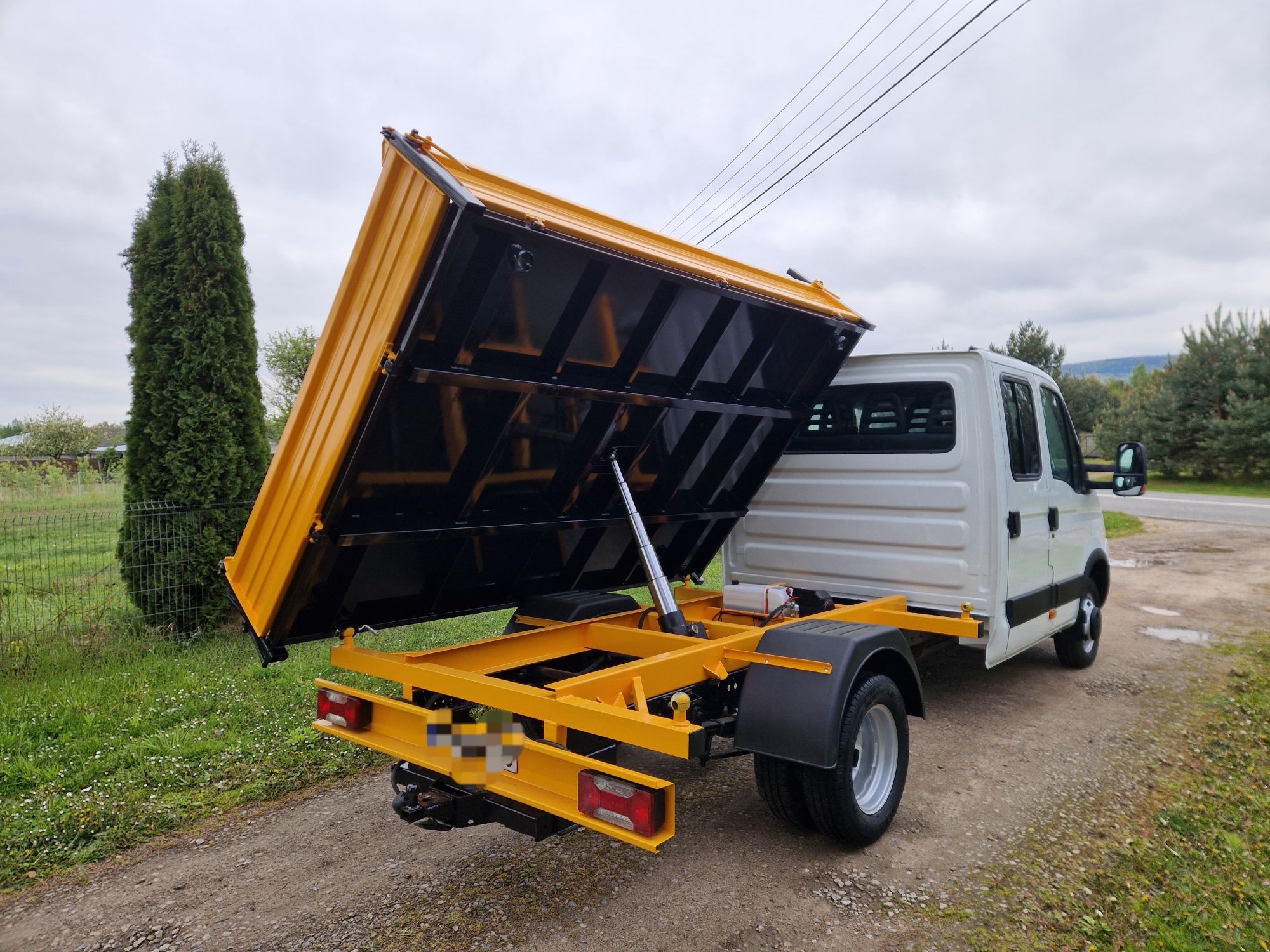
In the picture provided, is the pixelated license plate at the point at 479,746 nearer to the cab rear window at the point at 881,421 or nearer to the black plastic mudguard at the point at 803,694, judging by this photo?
the black plastic mudguard at the point at 803,694

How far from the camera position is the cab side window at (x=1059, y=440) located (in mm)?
5355

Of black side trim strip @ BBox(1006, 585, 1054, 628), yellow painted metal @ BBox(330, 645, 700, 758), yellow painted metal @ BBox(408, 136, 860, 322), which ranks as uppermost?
yellow painted metal @ BBox(408, 136, 860, 322)

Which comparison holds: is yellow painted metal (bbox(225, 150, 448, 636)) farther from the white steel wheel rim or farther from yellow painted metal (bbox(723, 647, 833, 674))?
the white steel wheel rim

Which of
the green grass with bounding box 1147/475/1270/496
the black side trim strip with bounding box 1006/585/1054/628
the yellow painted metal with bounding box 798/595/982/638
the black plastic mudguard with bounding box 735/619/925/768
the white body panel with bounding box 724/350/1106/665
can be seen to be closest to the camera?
the black plastic mudguard with bounding box 735/619/925/768

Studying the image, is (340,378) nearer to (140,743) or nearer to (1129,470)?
(140,743)

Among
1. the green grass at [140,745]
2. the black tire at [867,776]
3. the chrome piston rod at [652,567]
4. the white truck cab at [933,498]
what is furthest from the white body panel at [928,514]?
the green grass at [140,745]

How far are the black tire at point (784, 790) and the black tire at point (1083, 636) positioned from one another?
3.95 metres

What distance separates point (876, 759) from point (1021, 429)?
2.45 metres

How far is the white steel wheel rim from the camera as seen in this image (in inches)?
136

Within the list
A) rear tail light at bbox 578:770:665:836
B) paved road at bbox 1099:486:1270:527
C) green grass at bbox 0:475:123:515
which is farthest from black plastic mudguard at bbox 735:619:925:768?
paved road at bbox 1099:486:1270:527

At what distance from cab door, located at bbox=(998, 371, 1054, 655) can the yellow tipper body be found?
83.7 inches

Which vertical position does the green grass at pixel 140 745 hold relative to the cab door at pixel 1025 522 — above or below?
below

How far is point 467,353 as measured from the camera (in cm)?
297

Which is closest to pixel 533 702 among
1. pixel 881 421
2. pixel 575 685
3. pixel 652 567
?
pixel 575 685
